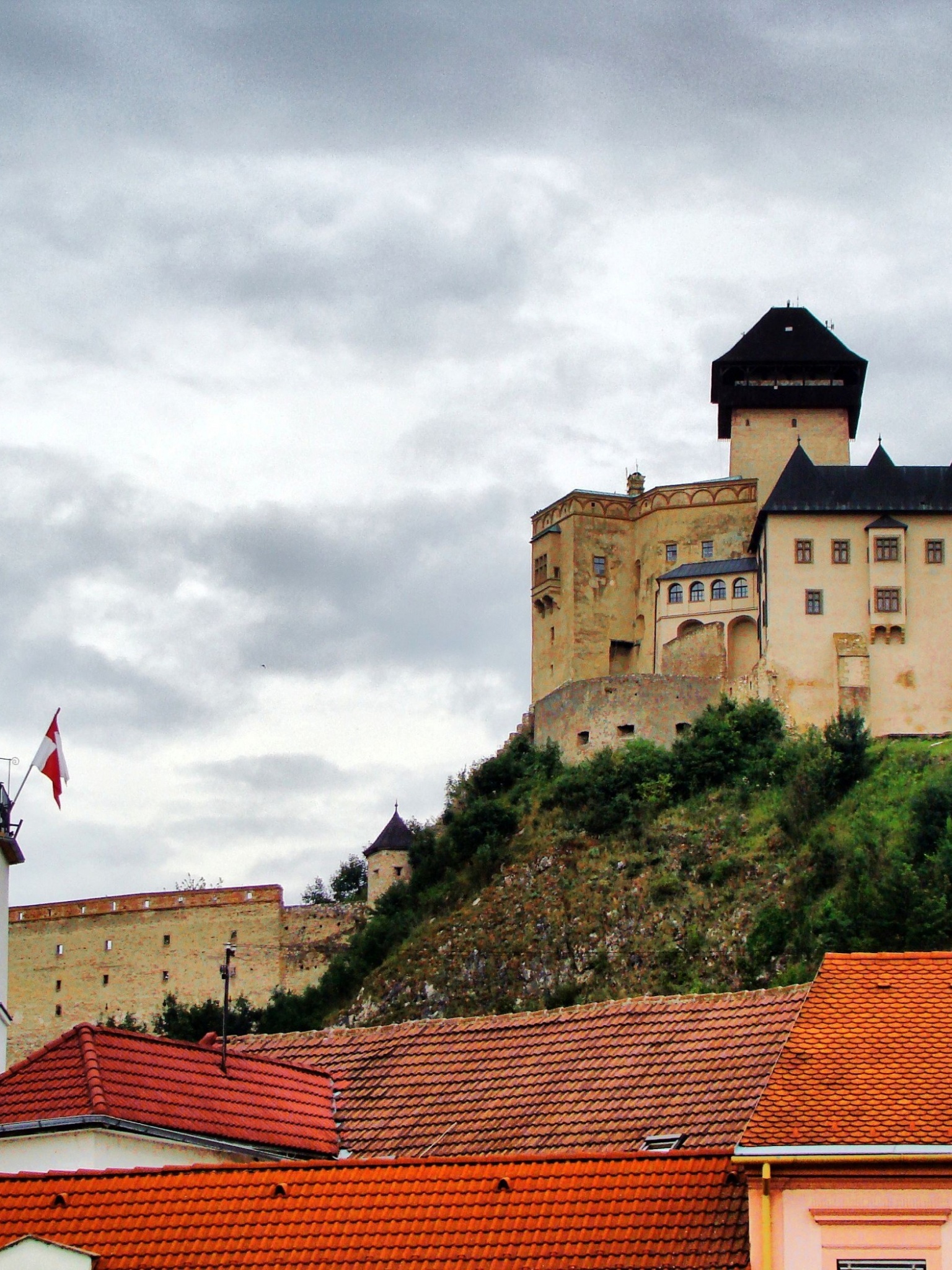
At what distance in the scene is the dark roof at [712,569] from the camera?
266 feet

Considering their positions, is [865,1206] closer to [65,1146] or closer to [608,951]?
[65,1146]

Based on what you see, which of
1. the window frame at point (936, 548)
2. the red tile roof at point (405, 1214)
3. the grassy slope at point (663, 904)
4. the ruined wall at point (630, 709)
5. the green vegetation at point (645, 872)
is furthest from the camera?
the ruined wall at point (630, 709)

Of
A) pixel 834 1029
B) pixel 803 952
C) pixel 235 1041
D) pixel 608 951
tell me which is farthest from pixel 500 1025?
pixel 608 951

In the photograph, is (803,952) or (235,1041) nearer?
(235,1041)

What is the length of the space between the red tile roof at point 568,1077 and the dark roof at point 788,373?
6001 centimetres

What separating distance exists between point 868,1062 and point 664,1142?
444cm

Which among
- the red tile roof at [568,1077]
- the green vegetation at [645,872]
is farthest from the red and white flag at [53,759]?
the green vegetation at [645,872]

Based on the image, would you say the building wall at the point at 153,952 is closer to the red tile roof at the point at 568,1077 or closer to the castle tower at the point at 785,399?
the castle tower at the point at 785,399

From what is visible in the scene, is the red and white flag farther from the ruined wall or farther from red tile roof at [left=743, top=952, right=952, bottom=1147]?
the ruined wall

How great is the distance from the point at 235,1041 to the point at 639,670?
173 ft

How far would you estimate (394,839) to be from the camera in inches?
3366

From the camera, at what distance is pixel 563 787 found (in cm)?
7656

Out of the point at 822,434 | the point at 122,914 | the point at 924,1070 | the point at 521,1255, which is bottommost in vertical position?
the point at 521,1255

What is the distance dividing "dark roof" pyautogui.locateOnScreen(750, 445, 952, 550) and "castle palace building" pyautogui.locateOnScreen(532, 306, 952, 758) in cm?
6
